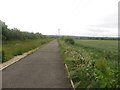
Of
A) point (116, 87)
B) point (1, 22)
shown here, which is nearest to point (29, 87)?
point (116, 87)

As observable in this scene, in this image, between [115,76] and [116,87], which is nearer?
[116,87]

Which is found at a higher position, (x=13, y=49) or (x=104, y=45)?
(x=13, y=49)

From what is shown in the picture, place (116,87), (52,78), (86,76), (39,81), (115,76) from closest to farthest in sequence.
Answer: (116,87) → (115,76) → (86,76) → (39,81) → (52,78)

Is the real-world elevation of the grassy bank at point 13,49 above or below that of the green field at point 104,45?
above

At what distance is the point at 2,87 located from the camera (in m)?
10.5

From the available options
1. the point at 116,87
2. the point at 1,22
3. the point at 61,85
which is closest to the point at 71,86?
the point at 61,85

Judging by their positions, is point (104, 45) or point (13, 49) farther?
point (104, 45)

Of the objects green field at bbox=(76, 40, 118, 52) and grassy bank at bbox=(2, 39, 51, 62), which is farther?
green field at bbox=(76, 40, 118, 52)

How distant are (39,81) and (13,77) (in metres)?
1.68

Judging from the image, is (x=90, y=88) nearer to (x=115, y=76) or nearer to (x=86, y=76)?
(x=115, y=76)

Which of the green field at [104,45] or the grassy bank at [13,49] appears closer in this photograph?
the grassy bank at [13,49]

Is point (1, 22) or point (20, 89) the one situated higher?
point (1, 22)

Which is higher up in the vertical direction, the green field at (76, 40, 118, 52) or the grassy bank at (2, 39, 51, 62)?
the grassy bank at (2, 39, 51, 62)

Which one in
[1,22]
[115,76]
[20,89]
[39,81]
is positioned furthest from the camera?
[1,22]
